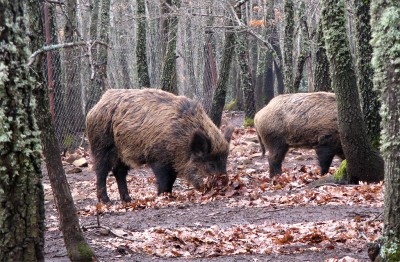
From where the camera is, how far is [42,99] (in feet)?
16.2

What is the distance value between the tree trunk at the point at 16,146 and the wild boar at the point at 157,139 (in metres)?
6.50

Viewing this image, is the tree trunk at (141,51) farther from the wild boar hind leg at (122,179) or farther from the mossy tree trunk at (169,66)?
the wild boar hind leg at (122,179)

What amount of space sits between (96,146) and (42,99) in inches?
216

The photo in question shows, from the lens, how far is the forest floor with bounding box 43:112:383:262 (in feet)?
19.7

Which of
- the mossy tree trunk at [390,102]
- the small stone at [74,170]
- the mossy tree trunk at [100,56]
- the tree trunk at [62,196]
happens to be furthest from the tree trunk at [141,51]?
the mossy tree trunk at [390,102]

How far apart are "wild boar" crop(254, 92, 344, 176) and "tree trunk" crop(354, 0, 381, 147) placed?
8.50 ft

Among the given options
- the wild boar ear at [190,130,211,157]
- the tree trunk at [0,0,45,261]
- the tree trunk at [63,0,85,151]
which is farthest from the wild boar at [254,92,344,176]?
the tree trunk at [0,0,45,261]

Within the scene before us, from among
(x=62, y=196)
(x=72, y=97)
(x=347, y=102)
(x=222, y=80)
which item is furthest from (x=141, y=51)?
(x=62, y=196)

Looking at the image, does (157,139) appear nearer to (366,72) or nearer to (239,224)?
(239,224)

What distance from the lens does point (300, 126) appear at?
1220 centimetres

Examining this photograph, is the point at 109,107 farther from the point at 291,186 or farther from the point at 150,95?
the point at 291,186

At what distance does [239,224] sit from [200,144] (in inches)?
111

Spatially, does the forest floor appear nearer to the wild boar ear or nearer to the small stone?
the wild boar ear

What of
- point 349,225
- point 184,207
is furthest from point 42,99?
point 184,207
